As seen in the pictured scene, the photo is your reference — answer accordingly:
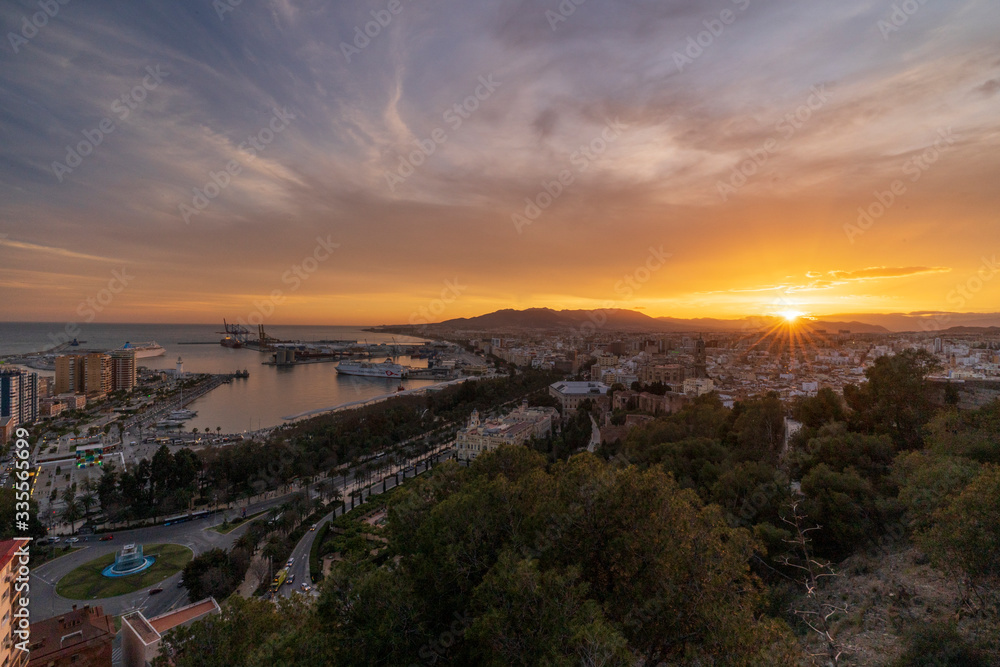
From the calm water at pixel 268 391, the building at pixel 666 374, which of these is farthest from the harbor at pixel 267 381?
the building at pixel 666 374

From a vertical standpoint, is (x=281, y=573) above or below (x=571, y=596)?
below

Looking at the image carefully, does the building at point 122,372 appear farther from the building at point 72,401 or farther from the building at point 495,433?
the building at point 495,433

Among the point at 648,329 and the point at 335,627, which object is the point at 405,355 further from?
the point at 335,627

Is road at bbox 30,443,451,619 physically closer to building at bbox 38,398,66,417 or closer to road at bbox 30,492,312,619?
road at bbox 30,492,312,619

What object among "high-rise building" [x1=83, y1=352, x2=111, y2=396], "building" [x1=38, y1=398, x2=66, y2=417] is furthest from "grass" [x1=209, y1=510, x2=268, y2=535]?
"high-rise building" [x1=83, y1=352, x2=111, y2=396]

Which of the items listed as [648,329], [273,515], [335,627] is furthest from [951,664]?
[648,329]

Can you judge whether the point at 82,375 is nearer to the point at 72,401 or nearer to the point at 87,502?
the point at 72,401

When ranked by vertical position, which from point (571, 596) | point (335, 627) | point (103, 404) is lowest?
point (103, 404)

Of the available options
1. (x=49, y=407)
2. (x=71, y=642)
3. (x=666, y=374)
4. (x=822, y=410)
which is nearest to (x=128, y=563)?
(x=71, y=642)
